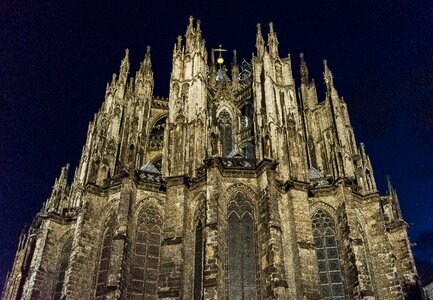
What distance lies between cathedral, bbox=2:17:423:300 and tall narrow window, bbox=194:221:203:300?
8 cm

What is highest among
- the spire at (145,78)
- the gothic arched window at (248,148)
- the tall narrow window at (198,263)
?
the spire at (145,78)

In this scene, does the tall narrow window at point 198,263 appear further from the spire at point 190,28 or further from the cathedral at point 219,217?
the spire at point 190,28

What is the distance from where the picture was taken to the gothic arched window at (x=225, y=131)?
33528mm

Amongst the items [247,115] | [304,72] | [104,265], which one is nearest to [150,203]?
[104,265]

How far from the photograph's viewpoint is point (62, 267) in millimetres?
25875

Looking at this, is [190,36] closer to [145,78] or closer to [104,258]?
[145,78]

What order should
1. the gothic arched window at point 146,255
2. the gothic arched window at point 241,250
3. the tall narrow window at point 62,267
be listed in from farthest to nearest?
the tall narrow window at point 62,267
the gothic arched window at point 146,255
the gothic arched window at point 241,250

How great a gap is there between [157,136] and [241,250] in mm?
16519

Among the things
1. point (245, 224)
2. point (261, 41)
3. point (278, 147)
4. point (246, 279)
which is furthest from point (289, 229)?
point (261, 41)

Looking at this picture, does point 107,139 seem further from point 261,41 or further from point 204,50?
point 261,41

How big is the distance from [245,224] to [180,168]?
5561mm

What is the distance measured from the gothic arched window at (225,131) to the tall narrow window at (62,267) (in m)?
13.3

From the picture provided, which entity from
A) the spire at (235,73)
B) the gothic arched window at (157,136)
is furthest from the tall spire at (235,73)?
the gothic arched window at (157,136)

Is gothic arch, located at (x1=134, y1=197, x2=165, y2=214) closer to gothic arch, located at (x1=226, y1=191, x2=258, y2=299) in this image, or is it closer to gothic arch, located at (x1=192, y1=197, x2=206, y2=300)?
gothic arch, located at (x1=192, y1=197, x2=206, y2=300)
